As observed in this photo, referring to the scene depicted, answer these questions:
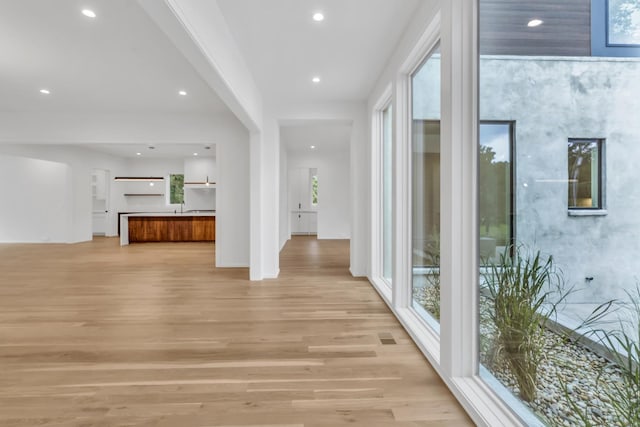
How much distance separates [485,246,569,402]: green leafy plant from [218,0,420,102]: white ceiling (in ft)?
6.99

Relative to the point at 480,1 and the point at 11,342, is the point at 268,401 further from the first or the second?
the point at 480,1

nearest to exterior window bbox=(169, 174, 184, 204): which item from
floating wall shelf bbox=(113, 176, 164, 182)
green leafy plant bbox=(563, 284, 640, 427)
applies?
floating wall shelf bbox=(113, 176, 164, 182)

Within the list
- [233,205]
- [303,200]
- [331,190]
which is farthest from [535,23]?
[303,200]

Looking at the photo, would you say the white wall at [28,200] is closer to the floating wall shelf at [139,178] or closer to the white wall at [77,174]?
the white wall at [77,174]

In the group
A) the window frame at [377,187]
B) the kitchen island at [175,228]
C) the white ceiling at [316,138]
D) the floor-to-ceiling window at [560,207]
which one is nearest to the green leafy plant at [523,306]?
the floor-to-ceiling window at [560,207]

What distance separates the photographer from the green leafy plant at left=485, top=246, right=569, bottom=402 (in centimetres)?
136

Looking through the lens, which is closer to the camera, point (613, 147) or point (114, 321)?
point (613, 147)

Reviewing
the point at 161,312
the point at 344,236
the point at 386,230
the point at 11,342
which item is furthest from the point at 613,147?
the point at 344,236

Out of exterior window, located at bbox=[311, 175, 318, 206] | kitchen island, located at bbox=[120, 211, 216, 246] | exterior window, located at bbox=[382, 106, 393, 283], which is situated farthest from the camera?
exterior window, located at bbox=[311, 175, 318, 206]

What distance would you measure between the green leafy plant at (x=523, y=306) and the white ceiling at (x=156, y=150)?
8315 millimetres

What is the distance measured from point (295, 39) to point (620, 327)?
10.1ft

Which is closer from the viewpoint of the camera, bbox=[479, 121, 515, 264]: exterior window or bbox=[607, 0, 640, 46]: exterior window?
bbox=[607, 0, 640, 46]: exterior window

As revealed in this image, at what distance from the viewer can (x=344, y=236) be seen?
1035 cm

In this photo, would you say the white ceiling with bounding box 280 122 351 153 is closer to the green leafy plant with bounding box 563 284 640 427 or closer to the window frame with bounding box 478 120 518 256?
the window frame with bounding box 478 120 518 256
